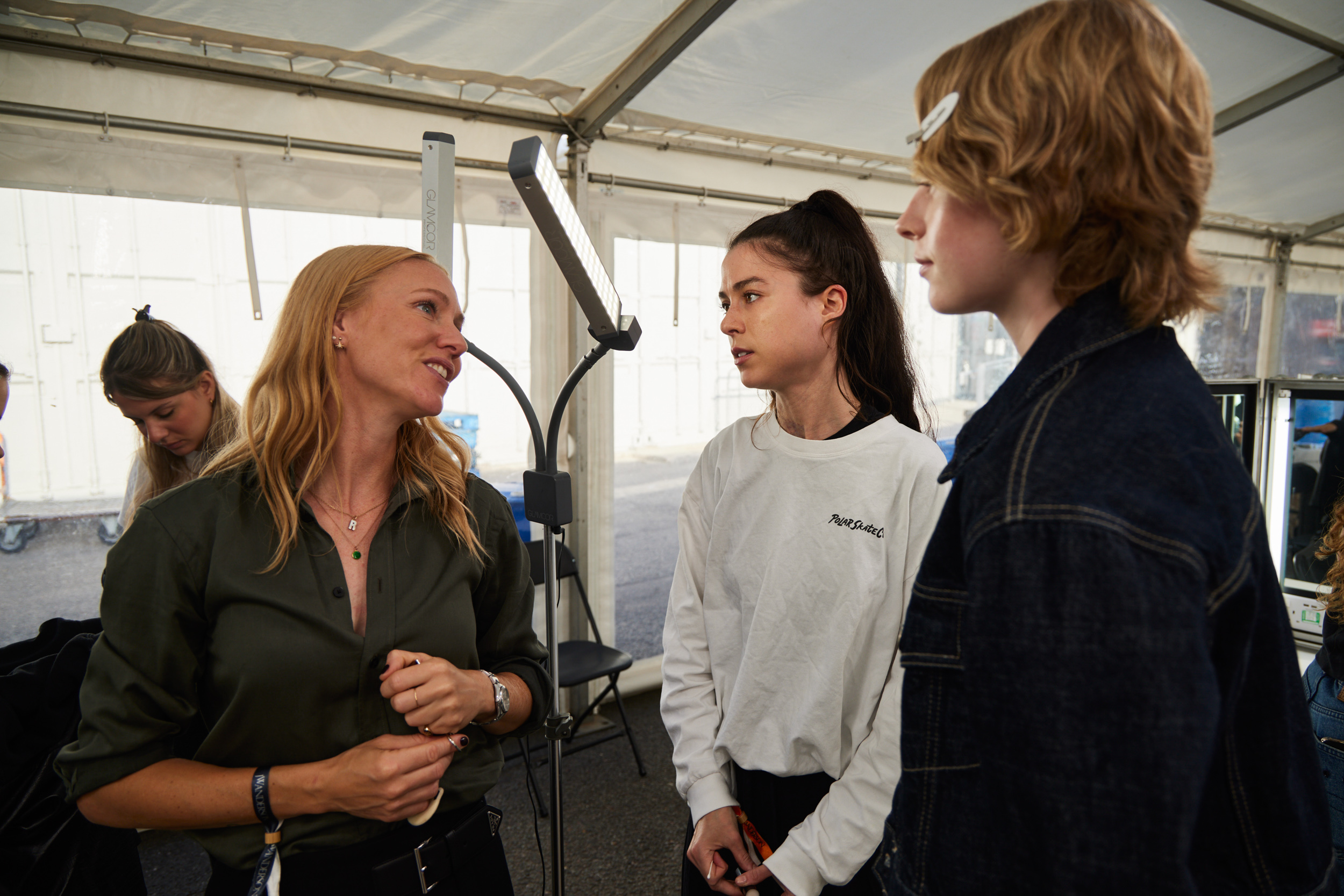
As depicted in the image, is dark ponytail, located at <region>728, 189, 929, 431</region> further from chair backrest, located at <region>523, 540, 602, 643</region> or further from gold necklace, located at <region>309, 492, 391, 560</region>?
chair backrest, located at <region>523, 540, 602, 643</region>

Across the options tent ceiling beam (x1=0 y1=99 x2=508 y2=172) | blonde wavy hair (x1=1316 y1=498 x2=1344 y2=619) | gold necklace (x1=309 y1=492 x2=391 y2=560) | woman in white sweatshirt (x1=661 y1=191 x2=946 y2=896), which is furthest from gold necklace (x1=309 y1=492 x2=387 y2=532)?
blonde wavy hair (x1=1316 y1=498 x2=1344 y2=619)

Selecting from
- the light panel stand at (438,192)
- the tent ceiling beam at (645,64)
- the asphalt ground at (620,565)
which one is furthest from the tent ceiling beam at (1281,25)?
the light panel stand at (438,192)

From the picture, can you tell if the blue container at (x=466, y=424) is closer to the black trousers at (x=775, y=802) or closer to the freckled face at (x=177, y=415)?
the freckled face at (x=177, y=415)

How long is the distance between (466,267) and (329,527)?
192 cm

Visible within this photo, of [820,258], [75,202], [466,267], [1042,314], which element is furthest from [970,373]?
[75,202]

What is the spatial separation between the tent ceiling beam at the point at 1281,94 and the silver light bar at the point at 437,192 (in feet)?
11.3

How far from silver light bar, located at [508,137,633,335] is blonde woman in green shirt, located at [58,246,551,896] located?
11.2 inches

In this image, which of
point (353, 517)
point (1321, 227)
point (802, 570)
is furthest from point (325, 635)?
point (1321, 227)

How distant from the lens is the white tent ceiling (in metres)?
2.09

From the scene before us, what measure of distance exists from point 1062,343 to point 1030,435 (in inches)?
3.8

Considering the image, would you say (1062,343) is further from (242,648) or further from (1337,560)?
(1337,560)

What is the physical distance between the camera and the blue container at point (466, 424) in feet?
9.33

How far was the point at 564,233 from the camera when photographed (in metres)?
0.91

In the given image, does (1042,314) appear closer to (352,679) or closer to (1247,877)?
(1247,877)
